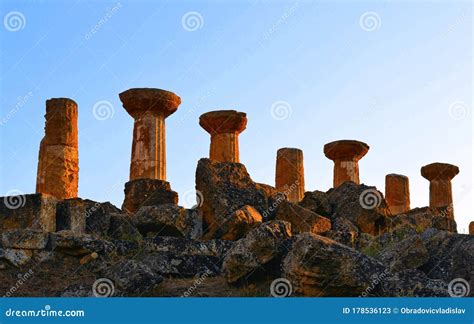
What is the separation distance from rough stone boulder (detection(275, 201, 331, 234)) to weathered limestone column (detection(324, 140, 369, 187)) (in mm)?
11967

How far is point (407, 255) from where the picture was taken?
8742 millimetres

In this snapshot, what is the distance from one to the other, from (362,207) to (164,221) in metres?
4.13

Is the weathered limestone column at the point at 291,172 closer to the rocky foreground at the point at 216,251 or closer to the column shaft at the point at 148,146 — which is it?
the column shaft at the point at 148,146

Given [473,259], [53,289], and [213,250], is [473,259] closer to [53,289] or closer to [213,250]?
[213,250]

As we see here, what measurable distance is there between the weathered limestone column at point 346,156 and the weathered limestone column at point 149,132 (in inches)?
285

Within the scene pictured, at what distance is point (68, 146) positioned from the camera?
52.7ft

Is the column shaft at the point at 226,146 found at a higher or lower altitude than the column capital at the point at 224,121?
lower

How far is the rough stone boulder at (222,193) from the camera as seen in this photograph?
36.2 ft

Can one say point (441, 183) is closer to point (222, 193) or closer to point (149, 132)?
point (149, 132)

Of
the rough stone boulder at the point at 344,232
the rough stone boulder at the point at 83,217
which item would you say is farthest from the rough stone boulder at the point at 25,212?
the rough stone boulder at the point at 344,232

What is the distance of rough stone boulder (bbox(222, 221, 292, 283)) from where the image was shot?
8422mm

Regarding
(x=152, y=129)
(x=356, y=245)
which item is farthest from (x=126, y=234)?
(x=152, y=129)

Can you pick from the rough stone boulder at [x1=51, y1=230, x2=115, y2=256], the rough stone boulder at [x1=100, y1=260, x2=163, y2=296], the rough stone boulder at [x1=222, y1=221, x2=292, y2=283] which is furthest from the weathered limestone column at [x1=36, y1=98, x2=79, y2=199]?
the rough stone boulder at [x1=222, y1=221, x2=292, y2=283]

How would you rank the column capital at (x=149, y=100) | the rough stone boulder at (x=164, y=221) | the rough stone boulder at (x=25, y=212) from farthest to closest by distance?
the column capital at (x=149, y=100) → the rough stone boulder at (x=164, y=221) → the rough stone boulder at (x=25, y=212)
